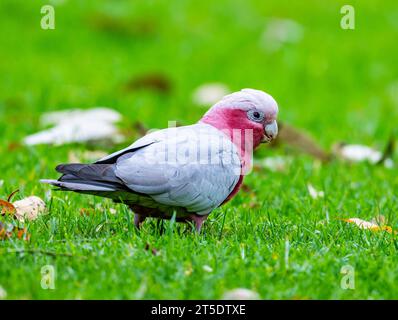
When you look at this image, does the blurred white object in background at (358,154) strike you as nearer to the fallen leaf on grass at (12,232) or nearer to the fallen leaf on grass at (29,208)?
the fallen leaf on grass at (29,208)

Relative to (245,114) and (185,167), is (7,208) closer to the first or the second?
(185,167)

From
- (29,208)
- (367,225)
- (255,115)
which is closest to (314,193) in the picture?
(367,225)

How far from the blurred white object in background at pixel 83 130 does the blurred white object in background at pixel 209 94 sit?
6.90 ft

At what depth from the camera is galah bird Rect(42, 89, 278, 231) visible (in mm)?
3801

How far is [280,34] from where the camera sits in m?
11.5

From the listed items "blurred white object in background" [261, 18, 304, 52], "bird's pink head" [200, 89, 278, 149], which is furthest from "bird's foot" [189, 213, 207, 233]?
"blurred white object in background" [261, 18, 304, 52]

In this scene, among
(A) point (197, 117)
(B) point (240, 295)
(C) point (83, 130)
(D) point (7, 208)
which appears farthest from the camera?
(A) point (197, 117)

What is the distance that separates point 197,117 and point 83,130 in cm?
204

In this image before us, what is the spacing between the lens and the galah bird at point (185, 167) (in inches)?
150

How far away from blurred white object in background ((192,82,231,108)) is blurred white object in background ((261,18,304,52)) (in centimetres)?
194

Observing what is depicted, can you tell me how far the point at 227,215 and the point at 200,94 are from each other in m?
4.62

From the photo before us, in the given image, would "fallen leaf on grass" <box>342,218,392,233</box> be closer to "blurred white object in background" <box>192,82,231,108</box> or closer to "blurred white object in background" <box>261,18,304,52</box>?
"blurred white object in background" <box>192,82,231,108</box>

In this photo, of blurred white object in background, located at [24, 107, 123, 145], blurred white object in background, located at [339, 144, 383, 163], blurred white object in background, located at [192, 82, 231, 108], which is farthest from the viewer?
blurred white object in background, located at [192, 82, 231, 108]
